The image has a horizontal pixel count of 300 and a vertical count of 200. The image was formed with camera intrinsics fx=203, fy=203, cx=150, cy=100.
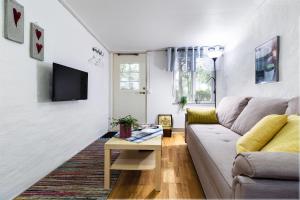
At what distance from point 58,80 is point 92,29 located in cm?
156

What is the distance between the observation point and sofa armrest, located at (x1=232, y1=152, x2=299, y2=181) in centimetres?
82

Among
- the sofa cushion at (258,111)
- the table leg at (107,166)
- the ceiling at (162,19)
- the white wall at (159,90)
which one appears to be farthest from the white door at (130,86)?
the table leg at (107,166)

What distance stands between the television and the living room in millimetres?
16

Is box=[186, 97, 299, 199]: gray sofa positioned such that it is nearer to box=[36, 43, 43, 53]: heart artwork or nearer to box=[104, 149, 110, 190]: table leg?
box=[104, 149, 110, 190]: table leg

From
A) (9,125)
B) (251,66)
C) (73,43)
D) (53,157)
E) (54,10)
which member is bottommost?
(53,157)

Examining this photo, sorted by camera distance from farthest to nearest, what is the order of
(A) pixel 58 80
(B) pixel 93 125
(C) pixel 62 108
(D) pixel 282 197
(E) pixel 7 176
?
1. (B) pixel 93 125
2. (C) pixel 62 108
3. (A) pixel 58 80
4. (E) pixel 7 176
5. (D) pixel 282 197

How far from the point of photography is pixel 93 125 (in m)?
3.82

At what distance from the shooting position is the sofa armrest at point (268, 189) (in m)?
0.81

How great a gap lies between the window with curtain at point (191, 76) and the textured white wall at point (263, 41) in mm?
733

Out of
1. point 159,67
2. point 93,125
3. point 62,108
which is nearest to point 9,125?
point 62,108

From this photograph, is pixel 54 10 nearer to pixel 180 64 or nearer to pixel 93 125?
pixel 93 125

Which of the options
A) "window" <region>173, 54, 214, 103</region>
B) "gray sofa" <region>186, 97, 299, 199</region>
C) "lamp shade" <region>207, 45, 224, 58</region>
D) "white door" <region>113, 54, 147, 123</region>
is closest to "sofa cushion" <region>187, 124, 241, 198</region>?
"gray sofa" <region>186, 97, 299, 199</region>

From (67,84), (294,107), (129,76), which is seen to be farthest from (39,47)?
(129,76)

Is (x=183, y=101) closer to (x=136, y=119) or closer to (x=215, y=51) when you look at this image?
→ (x=215, y=51)
